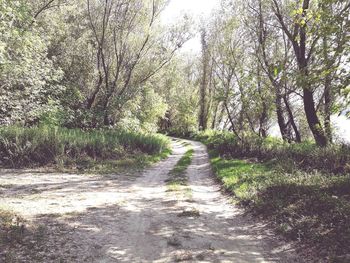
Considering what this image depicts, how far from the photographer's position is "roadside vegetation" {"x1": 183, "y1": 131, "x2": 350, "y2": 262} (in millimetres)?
6152

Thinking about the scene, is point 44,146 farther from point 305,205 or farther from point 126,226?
point 305,205

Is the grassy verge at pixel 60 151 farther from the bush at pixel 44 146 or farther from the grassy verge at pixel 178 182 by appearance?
the grassy verge at pixel 178 182

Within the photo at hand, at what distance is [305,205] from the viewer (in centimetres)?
766

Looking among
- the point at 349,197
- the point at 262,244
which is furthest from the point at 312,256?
the point at 349,197

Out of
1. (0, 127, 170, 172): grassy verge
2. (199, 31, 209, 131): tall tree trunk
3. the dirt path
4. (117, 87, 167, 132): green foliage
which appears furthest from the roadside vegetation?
(199, 31, 209, 131): tall tree trunk

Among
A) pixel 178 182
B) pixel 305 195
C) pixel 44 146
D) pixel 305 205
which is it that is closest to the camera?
pixel 305 205

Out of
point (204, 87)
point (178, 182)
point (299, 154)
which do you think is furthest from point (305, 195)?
point (204, 87)

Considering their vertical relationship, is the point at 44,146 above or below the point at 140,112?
below

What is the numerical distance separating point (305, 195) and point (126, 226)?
4.46 m

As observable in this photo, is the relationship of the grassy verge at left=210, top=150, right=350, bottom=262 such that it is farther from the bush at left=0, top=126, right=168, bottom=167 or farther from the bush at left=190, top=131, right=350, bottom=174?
the bush at left=0, top=126, right=168, bottom=167

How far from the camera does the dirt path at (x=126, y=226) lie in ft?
18.0

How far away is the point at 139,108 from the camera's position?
92.3 feet

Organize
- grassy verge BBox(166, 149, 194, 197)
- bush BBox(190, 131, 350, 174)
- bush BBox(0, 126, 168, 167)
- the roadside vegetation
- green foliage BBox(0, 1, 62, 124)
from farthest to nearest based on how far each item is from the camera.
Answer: green foliage BBox(0, 1, 62, 124), bush BBox(0, 126, 168, 167), bush BBox(190, 131, 350, 174), grassy verge BBox(166, 149, 194, 197), the roadside vegetation

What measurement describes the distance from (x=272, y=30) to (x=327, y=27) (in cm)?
1464
